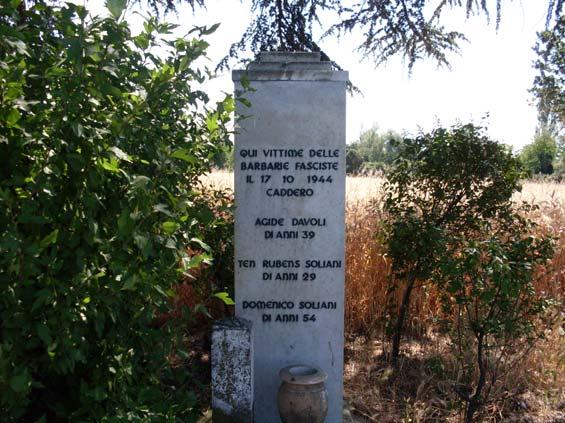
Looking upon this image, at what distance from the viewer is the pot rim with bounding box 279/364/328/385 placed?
3.82 m

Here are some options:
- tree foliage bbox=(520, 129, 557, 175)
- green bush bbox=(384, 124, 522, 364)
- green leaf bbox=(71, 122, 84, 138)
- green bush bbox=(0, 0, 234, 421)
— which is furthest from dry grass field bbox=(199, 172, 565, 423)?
tree foliage bbox=(520, 129, 557, 175)

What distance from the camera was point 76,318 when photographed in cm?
208

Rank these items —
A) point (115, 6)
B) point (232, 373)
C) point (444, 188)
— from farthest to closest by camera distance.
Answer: point (444, 188) → point (232, 373) → point (115, 6)

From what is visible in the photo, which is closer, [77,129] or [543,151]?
[77,129]

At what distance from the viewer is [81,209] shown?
2.17 meters

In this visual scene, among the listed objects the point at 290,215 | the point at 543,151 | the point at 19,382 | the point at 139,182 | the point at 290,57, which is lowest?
the point at 19,382

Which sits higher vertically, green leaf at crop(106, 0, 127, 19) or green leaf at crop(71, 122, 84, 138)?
green leaf at crop(106, 0, 127, 19)

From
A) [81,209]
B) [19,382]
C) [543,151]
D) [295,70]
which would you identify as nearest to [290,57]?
[295,70]

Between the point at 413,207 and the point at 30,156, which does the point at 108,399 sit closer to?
the point at 30,156

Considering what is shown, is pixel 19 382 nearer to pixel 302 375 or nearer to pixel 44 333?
pixel 44 333

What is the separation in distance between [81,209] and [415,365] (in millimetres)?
4109

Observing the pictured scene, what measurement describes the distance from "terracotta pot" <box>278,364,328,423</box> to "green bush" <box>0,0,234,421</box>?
1333mm

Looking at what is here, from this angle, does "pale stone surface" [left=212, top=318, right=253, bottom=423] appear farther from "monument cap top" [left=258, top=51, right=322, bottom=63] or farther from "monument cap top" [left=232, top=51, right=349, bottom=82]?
"monument cap top" [left=258, top=51, right=322, bottom=63]

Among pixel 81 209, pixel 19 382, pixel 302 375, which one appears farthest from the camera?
pixel 302 375
